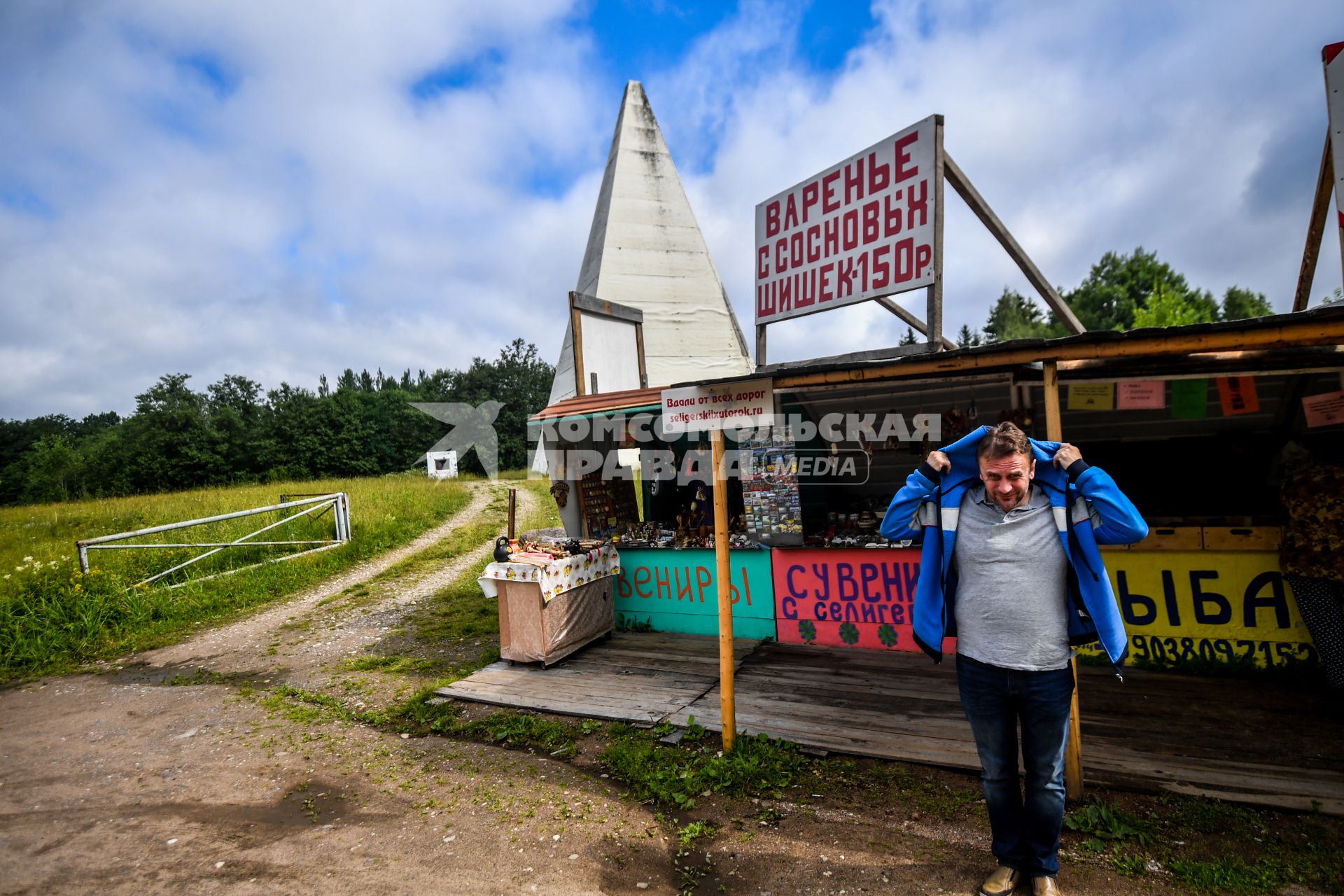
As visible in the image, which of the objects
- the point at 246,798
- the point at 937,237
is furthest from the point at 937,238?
the point at 246,798

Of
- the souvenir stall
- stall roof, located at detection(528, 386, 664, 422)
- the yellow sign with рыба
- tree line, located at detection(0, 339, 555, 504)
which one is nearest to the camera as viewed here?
the souvenir stall

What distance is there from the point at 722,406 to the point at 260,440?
57.2 meters

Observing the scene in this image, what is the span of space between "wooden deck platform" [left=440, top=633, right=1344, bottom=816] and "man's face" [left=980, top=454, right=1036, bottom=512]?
2.16 m

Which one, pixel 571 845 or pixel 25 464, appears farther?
pixel 25 464

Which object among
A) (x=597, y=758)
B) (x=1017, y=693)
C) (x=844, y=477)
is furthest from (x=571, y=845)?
(x=844, y=477)

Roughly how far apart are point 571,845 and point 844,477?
5.40 m

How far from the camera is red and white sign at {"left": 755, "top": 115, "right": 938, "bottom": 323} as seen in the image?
528 centimetres

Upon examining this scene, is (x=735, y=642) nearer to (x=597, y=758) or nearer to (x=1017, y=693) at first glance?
(x=597, y=758)

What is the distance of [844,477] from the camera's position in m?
7.76

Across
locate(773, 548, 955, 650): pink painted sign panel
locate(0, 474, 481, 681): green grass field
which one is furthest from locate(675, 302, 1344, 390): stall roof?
locate(0, 474, 481, 681): green grass field

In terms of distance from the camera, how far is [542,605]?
6047 millimetres

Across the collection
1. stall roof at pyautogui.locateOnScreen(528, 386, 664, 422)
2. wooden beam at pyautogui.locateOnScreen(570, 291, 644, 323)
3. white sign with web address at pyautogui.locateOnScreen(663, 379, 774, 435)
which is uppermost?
wooden beam at pyautogui.locateOnScreen(570, 291, 644, 323)

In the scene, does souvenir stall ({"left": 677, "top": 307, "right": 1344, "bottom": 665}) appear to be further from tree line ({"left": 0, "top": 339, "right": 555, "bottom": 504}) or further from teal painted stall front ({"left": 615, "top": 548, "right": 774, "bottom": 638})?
tree line ({"left": 0, "top": 339, "right": 555, "bottom": 504})

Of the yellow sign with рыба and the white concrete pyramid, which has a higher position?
the white concrete pyramid
